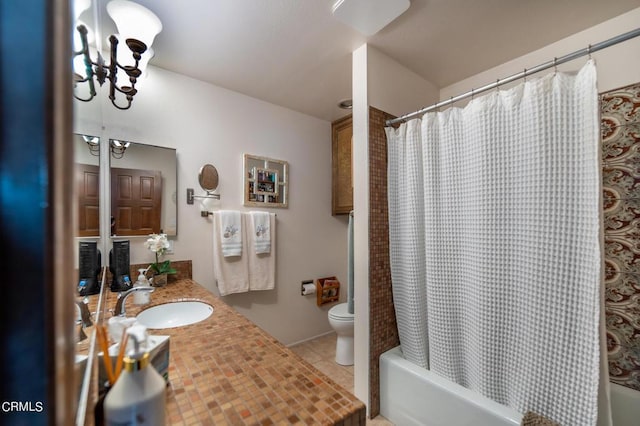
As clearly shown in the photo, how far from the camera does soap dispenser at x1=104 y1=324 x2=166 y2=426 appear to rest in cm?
39

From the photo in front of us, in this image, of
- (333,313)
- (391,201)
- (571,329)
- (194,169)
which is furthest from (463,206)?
(194,169)

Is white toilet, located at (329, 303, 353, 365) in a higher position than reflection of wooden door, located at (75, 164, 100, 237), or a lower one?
lower

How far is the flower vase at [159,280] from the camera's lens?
1.71 meters

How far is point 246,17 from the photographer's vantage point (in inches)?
55.3

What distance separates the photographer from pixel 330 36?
1.57 meters

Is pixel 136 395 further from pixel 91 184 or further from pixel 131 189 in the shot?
pixel 131 189

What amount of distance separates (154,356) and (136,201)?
4.68ft

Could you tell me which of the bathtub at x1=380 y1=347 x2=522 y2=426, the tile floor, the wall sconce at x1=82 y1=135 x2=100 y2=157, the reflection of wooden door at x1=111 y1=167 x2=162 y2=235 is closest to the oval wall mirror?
the reflection of wooden door at x1=111 y1=167 x2=162 y2=235

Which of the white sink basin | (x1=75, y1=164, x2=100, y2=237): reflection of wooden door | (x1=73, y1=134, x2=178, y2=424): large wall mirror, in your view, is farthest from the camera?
the white sink basin

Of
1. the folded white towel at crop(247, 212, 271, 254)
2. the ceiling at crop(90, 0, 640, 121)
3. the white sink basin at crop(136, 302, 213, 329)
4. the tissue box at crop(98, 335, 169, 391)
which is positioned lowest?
the white sink basin at crop(136, 302, 213, 329)

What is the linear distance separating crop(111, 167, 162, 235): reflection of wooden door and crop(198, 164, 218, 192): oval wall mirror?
11.3 inches

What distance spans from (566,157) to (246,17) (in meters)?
1.66

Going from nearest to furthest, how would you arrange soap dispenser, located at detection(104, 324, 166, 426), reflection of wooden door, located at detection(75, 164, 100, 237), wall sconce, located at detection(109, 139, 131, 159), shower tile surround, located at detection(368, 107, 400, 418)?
soap dispenser, located at detection(104, 324, 166, 426)
reflection of wooden door, located at detection(75, 164, 100, 237)
wall sconce, located at detection(109, 139, 131, 159)
shower tile surround, located at detection(368, 107, 400, 418)

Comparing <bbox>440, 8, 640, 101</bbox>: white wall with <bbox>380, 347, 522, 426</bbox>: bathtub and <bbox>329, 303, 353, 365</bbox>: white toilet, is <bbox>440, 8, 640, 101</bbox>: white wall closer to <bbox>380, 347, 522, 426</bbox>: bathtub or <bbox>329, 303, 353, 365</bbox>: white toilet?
<bbox>380, 347, 522, 426</bbox>: bathtub
